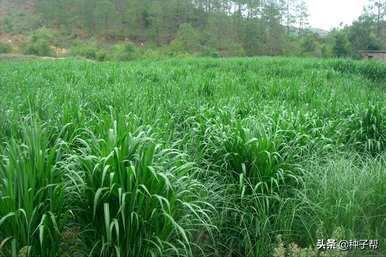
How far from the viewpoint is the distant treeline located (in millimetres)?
39531

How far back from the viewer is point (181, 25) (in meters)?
40.1

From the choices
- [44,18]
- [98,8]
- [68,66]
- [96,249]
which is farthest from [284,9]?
[96,249]

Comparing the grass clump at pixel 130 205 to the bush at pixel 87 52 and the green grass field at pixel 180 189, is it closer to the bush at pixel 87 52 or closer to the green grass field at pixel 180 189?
the green grass field at pixel 180 189

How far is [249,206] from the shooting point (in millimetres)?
3092

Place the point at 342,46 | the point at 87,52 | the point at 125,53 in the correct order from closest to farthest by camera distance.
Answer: the point at 87,52, the point at 125,53, the point at 342,46

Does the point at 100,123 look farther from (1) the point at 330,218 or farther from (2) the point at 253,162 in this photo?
(1) the point at 330,218

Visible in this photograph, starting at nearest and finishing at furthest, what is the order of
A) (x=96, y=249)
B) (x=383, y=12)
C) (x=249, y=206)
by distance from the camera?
(x=96, y=249) → (x=249, y=206) → (x=383, y=12)

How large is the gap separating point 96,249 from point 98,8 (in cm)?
4332

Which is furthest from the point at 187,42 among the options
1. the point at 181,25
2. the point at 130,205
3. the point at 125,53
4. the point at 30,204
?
the point at 30,204

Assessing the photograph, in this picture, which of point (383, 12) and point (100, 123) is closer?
point (100, 123)

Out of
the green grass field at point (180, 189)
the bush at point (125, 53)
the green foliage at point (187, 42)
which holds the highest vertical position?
the green foliage at point (187, 42)

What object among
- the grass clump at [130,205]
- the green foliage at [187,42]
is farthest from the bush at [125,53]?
the grass clump at [130,205]

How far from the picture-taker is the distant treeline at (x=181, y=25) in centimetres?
3953

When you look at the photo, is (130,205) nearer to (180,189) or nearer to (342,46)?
(180,189)
